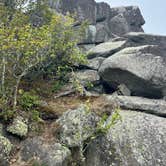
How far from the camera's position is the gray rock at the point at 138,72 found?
27094 mm

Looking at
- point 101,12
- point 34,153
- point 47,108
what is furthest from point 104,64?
point 101,12

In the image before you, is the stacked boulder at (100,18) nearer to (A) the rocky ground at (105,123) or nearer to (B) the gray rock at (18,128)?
(A) the rocky ground at (105,123)

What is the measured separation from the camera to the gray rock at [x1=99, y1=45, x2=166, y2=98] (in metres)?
27.1

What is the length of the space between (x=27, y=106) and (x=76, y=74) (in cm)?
748

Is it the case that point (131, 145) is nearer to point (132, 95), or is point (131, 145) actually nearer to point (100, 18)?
point (132, 95)

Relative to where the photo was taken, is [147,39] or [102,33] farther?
[102,33]

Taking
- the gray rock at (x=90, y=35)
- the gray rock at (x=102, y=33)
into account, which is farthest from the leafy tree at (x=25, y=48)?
the gray rock at (x=102, y=33)

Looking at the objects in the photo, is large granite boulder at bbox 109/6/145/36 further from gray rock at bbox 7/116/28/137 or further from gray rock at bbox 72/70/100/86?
gray rock at bbox 7/116/28/137

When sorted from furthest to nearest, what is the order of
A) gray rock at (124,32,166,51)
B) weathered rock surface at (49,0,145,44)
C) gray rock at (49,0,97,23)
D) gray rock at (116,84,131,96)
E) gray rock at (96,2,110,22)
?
gray rock at (96,2,110,22), gray rock at (49,0,97,23), weathered rock surface at (49,0,145,44), gray rock at (124,32,166,51), gray rock at (116,84,131,96)

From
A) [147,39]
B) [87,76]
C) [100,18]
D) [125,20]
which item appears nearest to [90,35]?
[100,18]

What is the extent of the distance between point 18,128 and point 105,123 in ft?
16.7

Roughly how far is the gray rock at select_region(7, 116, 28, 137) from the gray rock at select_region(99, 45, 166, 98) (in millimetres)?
8578

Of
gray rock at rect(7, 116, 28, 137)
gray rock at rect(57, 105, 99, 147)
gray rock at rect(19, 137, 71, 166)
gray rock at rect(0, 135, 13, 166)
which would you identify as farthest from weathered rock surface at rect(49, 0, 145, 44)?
gray rock at rect(0, 135, 13, 166)

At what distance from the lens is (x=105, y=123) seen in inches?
913
